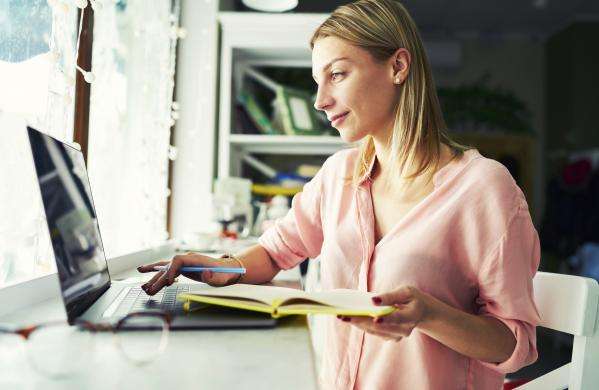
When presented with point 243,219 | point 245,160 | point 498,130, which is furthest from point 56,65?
point 498,130

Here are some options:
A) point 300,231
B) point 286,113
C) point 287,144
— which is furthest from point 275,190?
point 300,231

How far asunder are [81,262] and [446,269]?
1.85 ft

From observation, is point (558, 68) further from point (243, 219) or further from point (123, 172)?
point (123, 172)

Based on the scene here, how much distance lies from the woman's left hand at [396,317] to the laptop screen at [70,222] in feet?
1.10

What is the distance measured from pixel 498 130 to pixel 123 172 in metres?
4.07

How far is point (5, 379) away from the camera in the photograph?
47 cm

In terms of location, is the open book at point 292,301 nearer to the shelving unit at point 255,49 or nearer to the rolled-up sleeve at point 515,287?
the rolled-up sleeve at point 515,287

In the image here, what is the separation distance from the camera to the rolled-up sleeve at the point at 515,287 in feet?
2.55

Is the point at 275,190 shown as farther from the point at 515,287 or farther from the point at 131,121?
the point at 515,287

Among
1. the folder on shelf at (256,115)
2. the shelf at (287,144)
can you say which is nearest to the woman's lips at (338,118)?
the shelf at (287,144)

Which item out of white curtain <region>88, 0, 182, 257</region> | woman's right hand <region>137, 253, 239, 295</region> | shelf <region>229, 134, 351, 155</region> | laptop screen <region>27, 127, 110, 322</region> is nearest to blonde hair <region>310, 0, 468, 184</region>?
woman's right hand <region>137, 253, 239, 295</region>

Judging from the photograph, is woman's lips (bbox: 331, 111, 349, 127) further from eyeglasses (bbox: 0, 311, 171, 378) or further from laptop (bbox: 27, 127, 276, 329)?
eyeglasses (bbox: 0, 311, 171, 378)

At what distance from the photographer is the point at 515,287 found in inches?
30.6

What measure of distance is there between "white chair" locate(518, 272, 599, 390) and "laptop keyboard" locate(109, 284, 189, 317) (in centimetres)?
57
